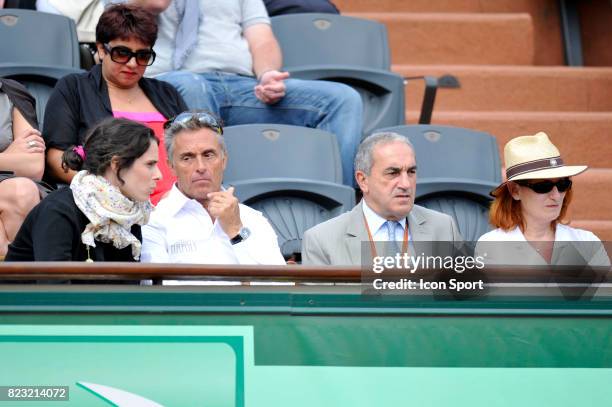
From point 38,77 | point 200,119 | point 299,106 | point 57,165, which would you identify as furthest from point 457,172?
point 38,77

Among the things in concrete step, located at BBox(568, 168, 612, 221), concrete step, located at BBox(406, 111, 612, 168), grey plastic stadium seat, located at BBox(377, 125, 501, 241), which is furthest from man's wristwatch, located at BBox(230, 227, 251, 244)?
concrete step, located at BBox(406, 111, 612, 168)

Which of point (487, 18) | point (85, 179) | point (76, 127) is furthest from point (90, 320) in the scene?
point (487, 18)

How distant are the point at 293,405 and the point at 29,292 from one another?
2.61ft

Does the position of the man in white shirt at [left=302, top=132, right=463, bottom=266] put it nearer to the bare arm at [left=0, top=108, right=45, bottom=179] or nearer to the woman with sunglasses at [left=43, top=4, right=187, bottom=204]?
the woman with sunglasses at [left=43, top=4, right=187, bottom=204]

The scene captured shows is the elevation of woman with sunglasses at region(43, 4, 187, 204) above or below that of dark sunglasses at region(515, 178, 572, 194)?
above

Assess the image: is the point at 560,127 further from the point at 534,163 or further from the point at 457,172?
the point at 534,163

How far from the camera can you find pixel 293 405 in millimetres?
3652

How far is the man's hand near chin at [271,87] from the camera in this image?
5594 millimetres

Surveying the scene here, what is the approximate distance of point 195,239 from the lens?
436 centimetres

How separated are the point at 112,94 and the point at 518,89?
8.99 feet

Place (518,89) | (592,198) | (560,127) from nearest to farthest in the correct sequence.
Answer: (592,198) → (560,127) → (518,89)

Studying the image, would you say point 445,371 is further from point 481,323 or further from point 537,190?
point 537,190

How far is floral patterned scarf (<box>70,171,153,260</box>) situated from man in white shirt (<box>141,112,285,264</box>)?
188 millimetres

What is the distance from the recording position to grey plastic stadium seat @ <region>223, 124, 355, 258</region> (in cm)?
508
